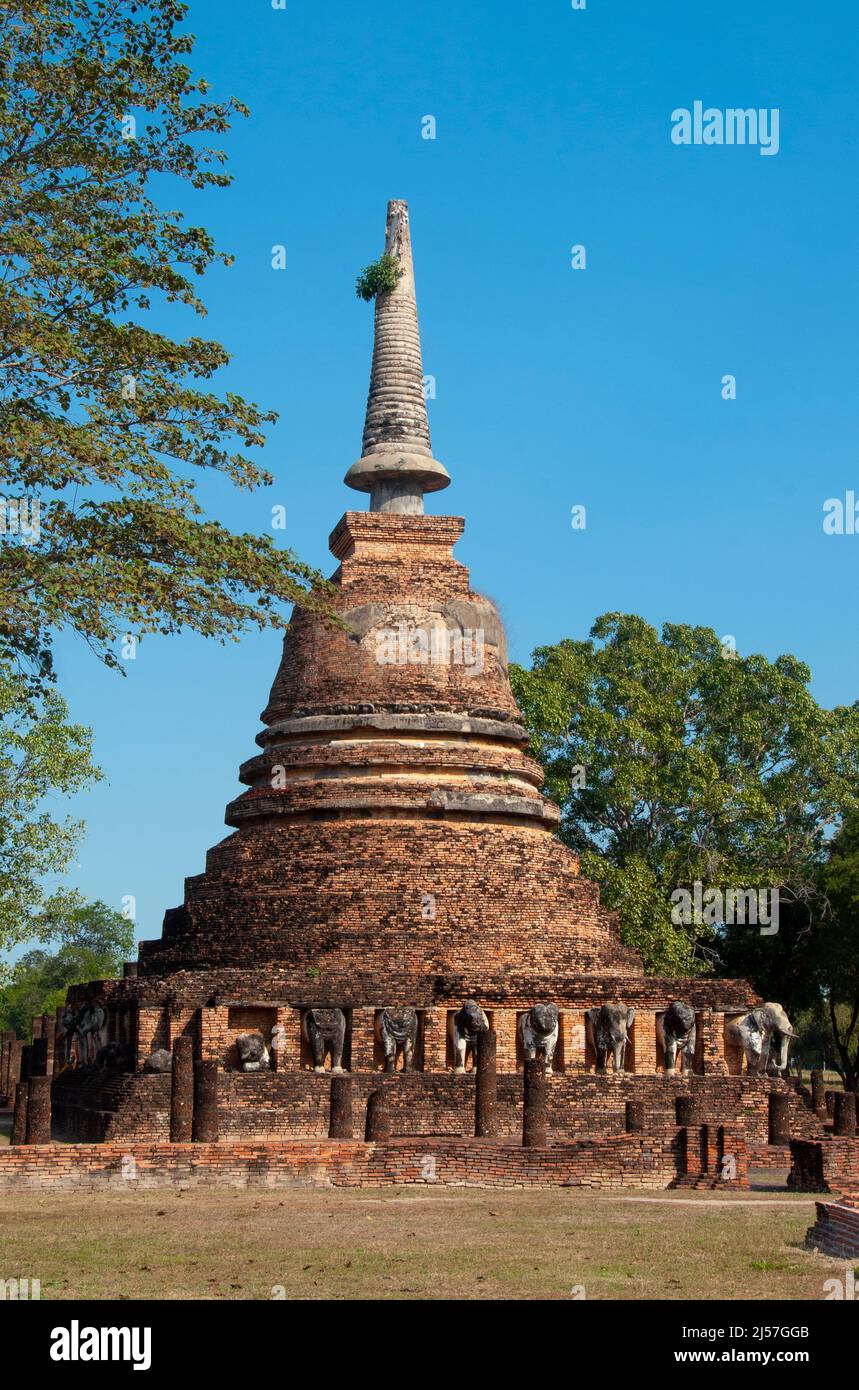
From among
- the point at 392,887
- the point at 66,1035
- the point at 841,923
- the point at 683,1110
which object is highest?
the point at 841,923

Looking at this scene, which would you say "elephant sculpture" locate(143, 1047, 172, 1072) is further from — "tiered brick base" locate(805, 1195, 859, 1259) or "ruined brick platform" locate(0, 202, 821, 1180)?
"tiered brick base" locate(805, 1195, 859, 1259)

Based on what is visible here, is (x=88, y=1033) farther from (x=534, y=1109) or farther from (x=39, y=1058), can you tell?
(x=534, y=1109)

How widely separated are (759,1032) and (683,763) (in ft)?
49.2

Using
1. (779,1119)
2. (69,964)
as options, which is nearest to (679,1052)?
(779,1119)

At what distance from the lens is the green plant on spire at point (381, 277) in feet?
105

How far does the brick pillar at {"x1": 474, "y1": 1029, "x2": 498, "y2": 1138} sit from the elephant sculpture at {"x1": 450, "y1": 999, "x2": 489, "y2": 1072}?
1.45 m

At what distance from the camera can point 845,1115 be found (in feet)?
76.1

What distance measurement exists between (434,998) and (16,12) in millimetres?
14185

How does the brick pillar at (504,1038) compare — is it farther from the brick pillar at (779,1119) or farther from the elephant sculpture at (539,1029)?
the brick pillar at (779,1119)

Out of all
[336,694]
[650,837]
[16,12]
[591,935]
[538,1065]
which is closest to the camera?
[16,12]

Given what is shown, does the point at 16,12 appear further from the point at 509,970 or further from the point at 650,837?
the point at 650,837
